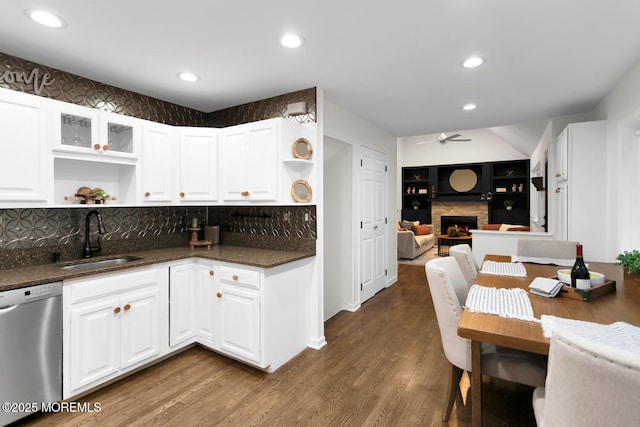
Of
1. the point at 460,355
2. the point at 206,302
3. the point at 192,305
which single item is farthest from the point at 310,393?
the point at 192,305

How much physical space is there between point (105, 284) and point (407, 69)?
2827mm

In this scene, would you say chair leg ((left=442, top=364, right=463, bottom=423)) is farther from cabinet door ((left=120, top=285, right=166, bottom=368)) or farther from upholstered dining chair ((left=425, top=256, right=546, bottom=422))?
cabinet door ((left=120, top=285, right=166, bottom=368))

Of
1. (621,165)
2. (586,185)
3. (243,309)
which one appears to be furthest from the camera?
(586,185)

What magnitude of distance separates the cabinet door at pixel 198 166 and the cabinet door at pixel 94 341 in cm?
122

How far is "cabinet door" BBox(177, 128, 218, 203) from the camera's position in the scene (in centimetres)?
316

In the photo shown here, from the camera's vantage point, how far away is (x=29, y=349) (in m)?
1.95

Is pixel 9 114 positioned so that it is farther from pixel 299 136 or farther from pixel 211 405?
pixel 211 405

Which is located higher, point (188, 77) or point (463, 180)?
point (188, 77)

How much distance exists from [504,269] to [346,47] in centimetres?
204

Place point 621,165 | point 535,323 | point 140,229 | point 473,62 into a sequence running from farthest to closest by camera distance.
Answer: point 140,229, point 621,165, point 473,62, point 535,323

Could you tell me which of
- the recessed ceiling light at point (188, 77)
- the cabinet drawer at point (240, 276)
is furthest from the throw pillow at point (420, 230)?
the recessed ceiling light at point (188, 77)

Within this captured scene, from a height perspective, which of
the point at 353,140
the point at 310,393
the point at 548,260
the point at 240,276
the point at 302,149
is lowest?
the point at 310,393

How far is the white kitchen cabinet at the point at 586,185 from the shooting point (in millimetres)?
3281

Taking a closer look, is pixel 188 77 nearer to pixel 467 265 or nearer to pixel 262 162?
pixel 262 162
